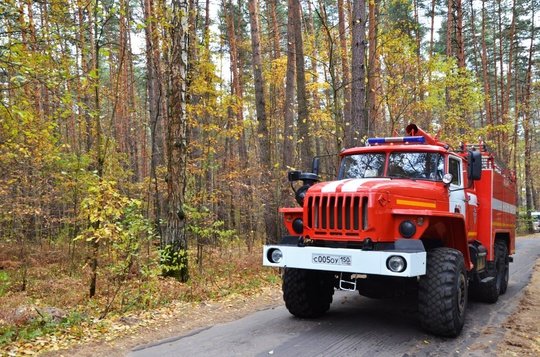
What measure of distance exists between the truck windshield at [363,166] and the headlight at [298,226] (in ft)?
4.29

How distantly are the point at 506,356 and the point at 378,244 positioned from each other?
188cm

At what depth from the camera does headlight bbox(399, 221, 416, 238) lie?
5.68m

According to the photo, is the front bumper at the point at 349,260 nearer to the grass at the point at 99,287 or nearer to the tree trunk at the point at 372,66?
the grass at the point at 99,287

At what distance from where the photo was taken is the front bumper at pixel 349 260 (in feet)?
17.2

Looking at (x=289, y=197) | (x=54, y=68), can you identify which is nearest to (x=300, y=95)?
(x=289, y=197)

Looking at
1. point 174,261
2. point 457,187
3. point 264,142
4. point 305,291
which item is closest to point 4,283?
point 174,261

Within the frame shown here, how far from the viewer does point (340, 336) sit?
19.1ft

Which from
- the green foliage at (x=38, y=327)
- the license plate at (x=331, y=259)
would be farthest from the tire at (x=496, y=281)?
the green foliage at (x=38, y=327)

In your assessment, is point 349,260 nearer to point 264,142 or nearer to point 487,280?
point 487,280

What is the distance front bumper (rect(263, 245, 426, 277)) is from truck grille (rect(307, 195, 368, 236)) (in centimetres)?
33

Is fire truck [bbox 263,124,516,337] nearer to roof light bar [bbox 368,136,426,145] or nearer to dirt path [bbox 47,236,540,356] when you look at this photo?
roof light bar [bbox 368,136,426,145]

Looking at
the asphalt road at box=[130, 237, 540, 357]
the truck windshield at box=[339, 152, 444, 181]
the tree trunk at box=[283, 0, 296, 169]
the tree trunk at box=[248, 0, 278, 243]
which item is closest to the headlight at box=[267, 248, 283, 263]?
the asphalt road at box=[130, 237, 540, 357]

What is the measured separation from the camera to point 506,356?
202 inches

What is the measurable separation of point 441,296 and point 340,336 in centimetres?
137
